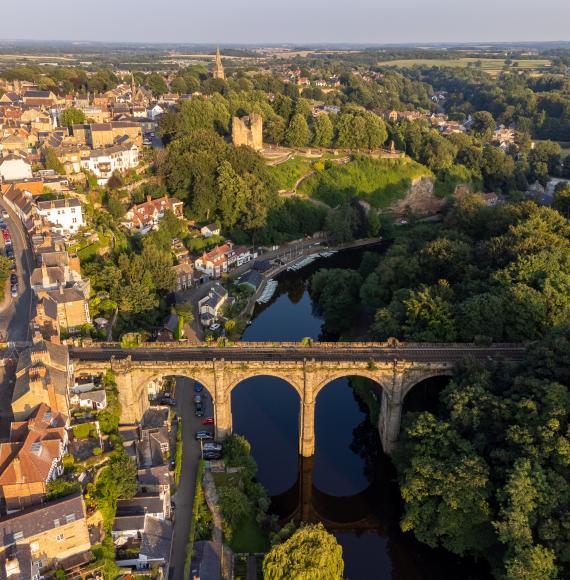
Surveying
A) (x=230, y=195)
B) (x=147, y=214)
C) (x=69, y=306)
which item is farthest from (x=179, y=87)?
(x=69, y=306)

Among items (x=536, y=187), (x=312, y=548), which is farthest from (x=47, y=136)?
(x=536, y=187)

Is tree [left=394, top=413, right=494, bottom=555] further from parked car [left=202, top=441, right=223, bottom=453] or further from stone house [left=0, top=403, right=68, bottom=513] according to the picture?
stone house [left=0, top=403, right=68, bottom=513]

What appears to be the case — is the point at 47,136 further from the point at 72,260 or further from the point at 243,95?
the point at 243,95

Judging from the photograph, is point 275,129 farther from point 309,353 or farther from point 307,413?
point 307,413

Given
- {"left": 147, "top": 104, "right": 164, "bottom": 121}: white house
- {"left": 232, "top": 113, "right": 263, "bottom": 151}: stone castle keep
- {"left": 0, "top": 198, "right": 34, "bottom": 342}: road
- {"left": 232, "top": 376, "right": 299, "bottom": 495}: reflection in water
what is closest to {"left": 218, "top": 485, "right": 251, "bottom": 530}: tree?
{"left": 232, "top": 376, "right": 299, "bottom": 495}: reflection in water

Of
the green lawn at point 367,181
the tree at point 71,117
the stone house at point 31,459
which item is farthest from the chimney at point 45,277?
the green lawn at point 367,181

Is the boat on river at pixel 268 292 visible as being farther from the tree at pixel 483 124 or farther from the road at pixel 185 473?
the tree at pixel 483 124
